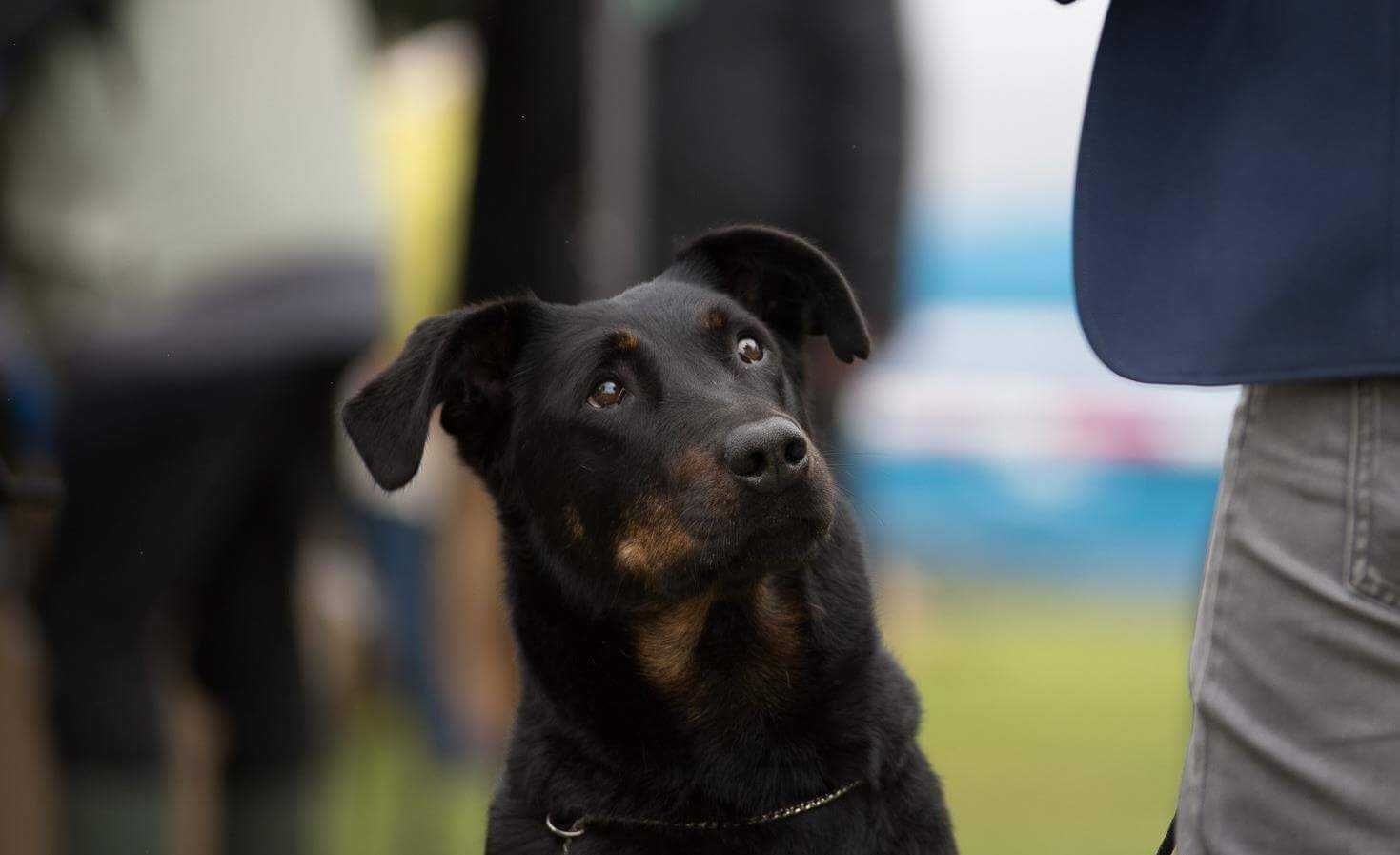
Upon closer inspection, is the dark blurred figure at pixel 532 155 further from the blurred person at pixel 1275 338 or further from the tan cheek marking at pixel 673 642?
the blurred person at pixel 1275 338

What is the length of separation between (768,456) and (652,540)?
0.28m

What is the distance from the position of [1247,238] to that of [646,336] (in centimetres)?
96

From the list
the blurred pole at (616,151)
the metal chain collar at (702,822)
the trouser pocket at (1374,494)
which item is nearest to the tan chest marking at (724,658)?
the metal chain collar at (702,822)

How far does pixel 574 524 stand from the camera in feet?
9.25

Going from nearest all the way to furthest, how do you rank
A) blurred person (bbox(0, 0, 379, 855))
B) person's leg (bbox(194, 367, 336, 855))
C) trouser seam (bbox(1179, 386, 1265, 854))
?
1. trouser seam (bbox(1179, 386, 1265, 854))
2. blurred person (bbox(0, 0, 379, 855))
3. person's leg (bbox(194, 367, 336, 855))

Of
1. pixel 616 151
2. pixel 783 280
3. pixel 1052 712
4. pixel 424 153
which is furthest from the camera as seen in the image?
pixel 424 153

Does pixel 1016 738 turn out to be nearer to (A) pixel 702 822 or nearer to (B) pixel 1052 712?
(B) pixel 1052 712

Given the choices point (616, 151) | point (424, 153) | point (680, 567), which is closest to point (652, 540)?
point (680, 567)

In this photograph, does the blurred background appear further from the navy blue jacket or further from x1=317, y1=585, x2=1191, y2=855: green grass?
the navy blue jacket

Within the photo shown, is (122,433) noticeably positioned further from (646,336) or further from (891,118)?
(891,118)

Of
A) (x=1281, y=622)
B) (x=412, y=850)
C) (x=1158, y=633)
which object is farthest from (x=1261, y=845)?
(x=1158, y=633)

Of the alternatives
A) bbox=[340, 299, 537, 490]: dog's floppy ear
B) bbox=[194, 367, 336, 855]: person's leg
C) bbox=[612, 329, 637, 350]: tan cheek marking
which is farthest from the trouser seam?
bbox=[194, 367, 336, 855]: person's leg

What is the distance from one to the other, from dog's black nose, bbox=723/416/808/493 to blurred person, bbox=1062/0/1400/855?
1.48 ft

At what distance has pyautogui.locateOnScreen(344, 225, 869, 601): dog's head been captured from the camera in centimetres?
254
